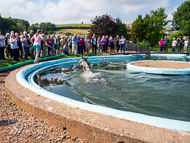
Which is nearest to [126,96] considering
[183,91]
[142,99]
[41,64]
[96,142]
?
[142,99]

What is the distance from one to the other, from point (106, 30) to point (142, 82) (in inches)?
766

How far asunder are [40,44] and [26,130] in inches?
345

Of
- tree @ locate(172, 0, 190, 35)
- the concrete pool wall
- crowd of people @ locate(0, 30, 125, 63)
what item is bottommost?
the concrete pool wall

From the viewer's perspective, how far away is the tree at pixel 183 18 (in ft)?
128

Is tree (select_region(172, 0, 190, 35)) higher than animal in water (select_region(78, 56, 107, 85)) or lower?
higher

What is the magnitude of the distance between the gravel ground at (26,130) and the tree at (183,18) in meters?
43.6

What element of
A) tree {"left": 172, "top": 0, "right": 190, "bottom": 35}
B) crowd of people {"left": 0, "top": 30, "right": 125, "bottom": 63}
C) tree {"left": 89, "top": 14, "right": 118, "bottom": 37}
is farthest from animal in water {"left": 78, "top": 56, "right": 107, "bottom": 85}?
tree {"left": 172, "top": 0, "right": 190, "bottom": 35}

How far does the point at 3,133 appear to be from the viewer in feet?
9.30

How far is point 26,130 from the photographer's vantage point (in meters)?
2.93

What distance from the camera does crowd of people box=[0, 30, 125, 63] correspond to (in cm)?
1107

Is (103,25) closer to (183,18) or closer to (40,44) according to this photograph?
(40,44)

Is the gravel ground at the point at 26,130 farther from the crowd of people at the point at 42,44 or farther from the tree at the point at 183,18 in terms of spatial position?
the tree at the point at 183,18

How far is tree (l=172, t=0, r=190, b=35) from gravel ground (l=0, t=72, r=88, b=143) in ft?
143

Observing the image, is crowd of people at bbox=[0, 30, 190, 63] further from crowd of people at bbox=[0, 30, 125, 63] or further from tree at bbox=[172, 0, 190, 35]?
tree at bbox=[172, 0, 190, 35]
